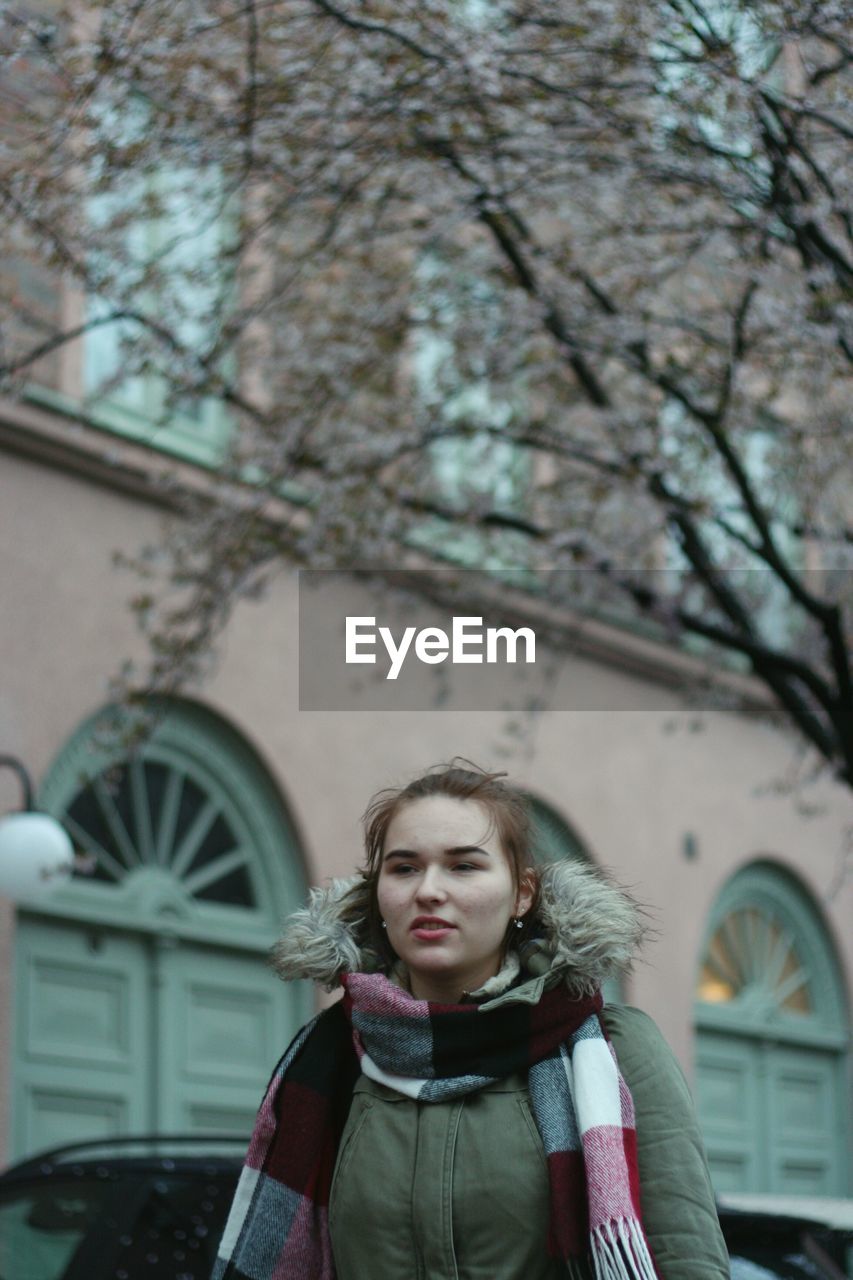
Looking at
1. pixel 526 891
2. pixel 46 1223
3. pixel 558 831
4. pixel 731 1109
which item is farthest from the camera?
pixel 731 1109

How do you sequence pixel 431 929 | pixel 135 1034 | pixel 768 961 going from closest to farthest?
pixel 431 929 < pixel 135 1034 < pixel 768 961

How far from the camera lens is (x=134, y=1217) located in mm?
5621

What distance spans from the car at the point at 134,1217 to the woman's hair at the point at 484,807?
2.14 m

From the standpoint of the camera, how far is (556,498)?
11352mm

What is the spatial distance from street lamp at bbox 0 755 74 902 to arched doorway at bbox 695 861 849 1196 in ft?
28.7

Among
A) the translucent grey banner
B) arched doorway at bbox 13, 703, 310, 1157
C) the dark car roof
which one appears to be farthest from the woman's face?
arched doorway at bbox 13, 703, 310, 1157

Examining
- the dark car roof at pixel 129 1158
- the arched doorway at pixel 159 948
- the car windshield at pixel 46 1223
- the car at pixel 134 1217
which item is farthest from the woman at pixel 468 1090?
the arched doorway at pixel 159 948

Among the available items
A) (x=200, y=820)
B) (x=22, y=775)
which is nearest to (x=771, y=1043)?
(x=200, y=820)

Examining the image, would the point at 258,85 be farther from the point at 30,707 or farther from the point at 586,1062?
the point at 586,1062

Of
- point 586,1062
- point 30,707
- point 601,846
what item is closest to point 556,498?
point 30,707

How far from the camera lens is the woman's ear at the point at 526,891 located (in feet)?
10.3

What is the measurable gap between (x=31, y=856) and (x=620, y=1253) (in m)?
7.63

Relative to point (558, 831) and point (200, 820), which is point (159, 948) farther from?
point (558, 831)

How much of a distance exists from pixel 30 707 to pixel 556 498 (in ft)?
11.0
